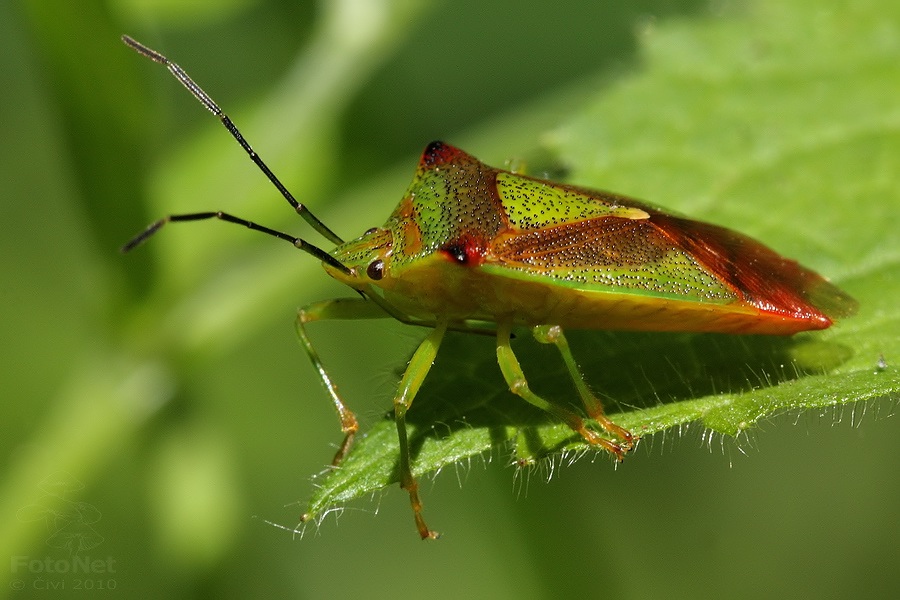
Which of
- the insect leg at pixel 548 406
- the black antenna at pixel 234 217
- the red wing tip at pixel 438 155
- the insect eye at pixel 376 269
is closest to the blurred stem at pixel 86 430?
the black antenna at pixel 234 217

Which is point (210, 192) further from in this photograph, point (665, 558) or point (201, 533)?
point (665, 558)

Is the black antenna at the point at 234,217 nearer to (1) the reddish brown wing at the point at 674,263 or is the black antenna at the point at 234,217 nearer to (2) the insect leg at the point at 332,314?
(2) the insect leg at the point at 332,314

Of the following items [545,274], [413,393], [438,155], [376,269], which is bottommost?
[413,393]

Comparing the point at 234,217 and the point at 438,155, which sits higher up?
the point at 438,155

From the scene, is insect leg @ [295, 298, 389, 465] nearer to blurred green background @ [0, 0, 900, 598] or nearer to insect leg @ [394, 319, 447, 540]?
blurred green background @ [0, 0, 900, 598]

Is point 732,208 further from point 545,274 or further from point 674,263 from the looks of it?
point 545,274

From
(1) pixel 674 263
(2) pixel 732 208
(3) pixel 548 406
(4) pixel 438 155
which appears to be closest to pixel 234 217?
(4) pixel 438 155

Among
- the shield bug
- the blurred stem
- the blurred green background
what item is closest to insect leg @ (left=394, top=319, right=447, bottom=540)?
the shield bug
